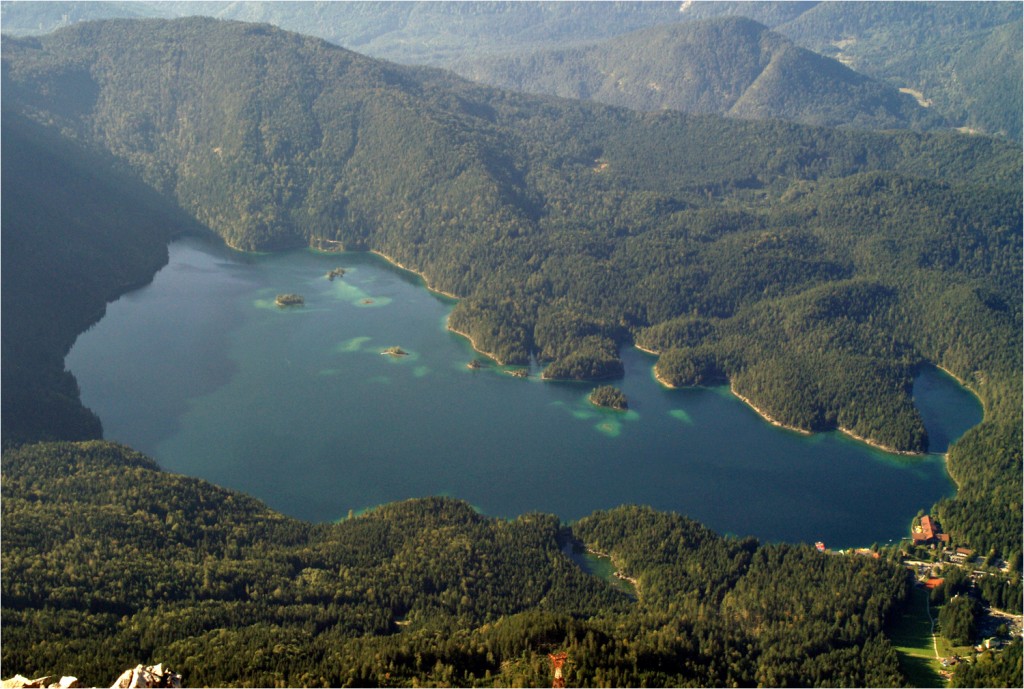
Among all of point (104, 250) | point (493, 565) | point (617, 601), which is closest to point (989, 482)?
point (617, 601)

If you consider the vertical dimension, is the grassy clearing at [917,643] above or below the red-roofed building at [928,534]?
above

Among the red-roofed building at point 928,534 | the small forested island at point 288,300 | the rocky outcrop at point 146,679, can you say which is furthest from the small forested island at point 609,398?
the rocky outcrop at point 146,679

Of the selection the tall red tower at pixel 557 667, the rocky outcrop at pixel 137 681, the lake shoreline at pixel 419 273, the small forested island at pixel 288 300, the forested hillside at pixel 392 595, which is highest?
the rocky outcrop at pixel 137 681

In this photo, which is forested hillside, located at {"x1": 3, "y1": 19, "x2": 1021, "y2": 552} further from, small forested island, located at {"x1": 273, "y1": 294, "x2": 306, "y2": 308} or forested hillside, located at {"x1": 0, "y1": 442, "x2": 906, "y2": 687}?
forested hillside, located at {"x1": 0, "y1": 442, "x2": 906, "y2": 687}

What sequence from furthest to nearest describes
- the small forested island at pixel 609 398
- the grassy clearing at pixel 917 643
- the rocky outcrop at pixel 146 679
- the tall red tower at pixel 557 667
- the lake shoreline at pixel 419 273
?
1. the lake shoreline at pixel 419 273
2. the small forested island at pixel 609 398
3. the grassy clearing at pixel 917 643
4. the tall red tower at pixel 557 667
5. the rocky outcrop at pixel 146 679

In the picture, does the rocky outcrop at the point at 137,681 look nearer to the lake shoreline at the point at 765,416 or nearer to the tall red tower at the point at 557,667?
the tall red tower at the point at 557,667

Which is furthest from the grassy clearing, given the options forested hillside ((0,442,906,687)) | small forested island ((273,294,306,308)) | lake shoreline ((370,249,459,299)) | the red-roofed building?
small forested island ((273,294,306,308))

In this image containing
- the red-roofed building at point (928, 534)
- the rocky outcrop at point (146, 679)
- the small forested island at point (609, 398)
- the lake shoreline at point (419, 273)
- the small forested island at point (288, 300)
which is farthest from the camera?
the lake shoreline at point (419, 273)

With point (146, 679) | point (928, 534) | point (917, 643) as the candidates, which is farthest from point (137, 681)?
point (928, 534)

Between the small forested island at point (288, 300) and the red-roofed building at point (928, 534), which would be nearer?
the red-roofed building at point (928, 534)

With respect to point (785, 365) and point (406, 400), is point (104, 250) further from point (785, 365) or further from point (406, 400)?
point (785, 365)
